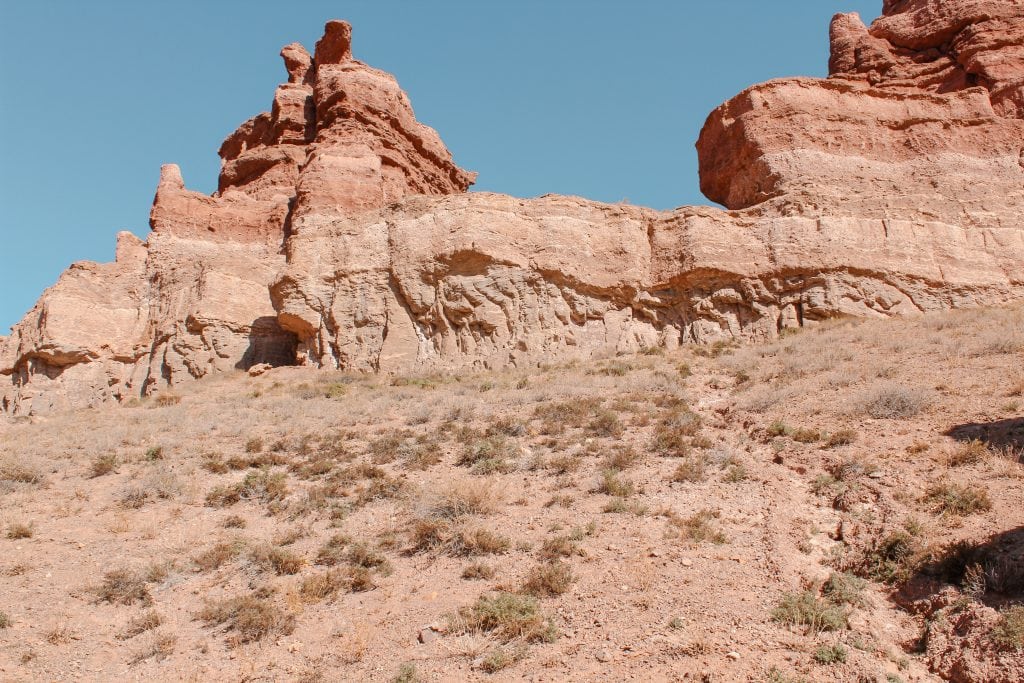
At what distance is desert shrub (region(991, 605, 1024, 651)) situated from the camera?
6.43m

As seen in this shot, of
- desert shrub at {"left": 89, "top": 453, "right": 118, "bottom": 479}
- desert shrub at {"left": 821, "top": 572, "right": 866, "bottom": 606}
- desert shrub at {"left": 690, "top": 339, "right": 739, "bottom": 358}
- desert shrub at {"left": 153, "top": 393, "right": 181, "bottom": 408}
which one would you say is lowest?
desert shrub at {"left": 821, "top": 572, "right": 866, "bottom": 606}

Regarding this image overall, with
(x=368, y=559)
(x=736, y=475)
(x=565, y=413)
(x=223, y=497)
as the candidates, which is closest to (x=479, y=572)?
(x=368, y=559)

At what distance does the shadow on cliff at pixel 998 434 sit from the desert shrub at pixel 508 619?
6.34 meters

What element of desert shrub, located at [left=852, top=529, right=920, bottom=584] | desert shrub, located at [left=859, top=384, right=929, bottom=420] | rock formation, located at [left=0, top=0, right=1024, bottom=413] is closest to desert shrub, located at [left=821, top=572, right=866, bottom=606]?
desert shrub, located at [left=852, top=529, right=920, bottom=584]

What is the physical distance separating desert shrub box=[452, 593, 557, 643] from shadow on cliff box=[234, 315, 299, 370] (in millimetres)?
16665

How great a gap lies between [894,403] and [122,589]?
11.4m

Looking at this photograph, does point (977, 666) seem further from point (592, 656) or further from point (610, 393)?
point (610, 393)

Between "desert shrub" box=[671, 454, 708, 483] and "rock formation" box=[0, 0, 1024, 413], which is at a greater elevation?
"rock formation" box=[0, 0, 1024, 413]

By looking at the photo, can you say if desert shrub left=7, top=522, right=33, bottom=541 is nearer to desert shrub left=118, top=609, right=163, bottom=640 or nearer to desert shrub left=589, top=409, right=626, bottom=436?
desert shrub left=118, top=609, right=163, bottom=640

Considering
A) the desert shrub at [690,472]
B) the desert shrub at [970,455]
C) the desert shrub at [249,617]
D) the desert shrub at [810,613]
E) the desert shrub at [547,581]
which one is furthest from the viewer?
the desert shrub at [690,472]

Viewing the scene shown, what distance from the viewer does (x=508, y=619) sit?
7.87 metres

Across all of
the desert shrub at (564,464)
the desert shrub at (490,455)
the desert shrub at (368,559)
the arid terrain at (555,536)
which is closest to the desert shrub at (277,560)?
the arid terrain at (555,536)

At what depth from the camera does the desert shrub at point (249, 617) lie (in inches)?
327

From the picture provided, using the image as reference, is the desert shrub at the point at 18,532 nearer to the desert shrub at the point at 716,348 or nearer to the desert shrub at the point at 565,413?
the desert shrub at the point at 565,413
